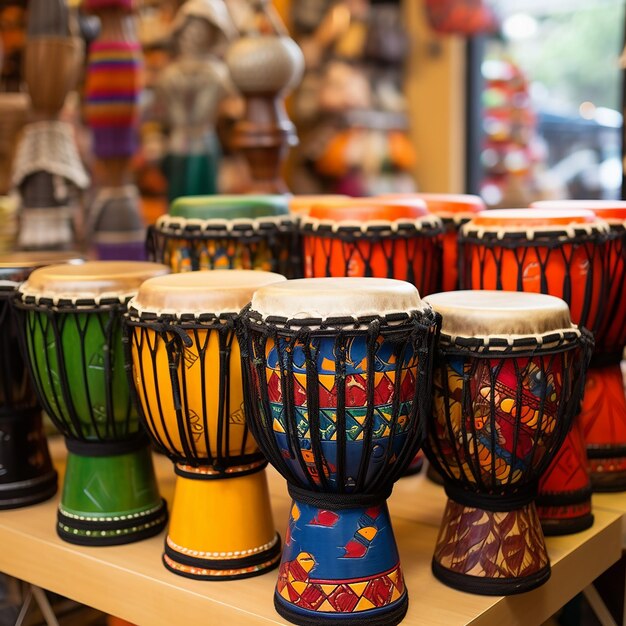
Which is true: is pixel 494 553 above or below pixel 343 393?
below

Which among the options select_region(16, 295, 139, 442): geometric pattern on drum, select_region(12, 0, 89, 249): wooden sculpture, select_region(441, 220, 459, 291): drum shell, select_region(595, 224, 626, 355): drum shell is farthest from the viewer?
select_region(12, 0, 89, 249): wooden sculpture

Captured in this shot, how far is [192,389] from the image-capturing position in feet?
4.23

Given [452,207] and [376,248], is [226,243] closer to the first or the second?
[376,248]

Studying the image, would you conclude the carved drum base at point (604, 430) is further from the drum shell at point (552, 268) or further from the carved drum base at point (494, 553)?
the carved drum base at point (494, 553)

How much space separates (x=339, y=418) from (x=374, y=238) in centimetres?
52

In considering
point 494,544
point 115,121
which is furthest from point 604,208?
point 115,121

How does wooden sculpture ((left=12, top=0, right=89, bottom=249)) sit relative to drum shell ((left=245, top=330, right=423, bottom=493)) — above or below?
above

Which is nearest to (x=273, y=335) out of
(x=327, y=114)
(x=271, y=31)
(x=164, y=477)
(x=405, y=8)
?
(x=164, y=477)

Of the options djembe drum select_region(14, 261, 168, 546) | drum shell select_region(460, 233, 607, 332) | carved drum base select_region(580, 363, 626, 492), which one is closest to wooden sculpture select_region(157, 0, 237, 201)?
djembe drum select_region(14, 261, 168, 546)

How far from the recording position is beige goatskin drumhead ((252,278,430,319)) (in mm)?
1111

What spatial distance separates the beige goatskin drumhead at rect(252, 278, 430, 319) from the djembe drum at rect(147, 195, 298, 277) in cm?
53

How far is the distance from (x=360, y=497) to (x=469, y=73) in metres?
3.71

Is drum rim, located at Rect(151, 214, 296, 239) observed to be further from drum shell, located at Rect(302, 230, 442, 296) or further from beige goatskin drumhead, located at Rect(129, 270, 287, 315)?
beige goatskin drumhead, located at Rect(129, 270, 287, 315)

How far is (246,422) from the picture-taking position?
4.21 feet
